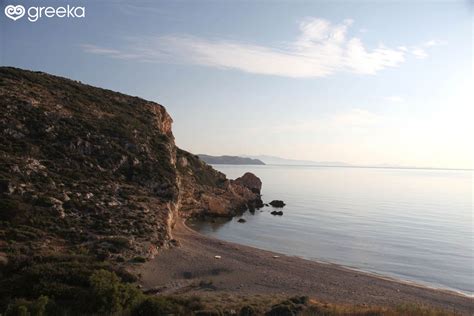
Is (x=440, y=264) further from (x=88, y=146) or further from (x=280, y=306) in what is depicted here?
(x=88, y=146)

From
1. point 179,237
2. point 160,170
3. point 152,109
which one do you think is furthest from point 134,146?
point 152,109

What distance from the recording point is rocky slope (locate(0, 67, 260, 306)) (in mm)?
22611

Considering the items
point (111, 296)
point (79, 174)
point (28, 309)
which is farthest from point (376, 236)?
point (28, 309)

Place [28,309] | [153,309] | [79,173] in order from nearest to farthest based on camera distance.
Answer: [28,309] → [153,309] → [79,173]

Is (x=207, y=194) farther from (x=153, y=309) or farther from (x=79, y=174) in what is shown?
(x=153, y=309)

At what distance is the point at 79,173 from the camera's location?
2994 centimetres

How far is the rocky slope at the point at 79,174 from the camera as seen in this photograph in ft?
74.2

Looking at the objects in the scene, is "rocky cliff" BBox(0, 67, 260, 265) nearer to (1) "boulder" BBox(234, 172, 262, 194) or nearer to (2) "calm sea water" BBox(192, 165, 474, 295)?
(2) "calm sea water" BBox(192, 165, 474, 295)

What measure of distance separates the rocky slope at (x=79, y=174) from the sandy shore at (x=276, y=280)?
2.56 metres

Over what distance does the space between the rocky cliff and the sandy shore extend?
8.37ft

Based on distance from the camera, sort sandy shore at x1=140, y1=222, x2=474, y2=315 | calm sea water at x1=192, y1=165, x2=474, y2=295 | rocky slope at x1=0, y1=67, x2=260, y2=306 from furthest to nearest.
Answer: calm sea water at x1=192, y1=165, x2=474, y2=295, rocky slope at x1=0, y1=67, x2=260, y2=306, sandy shore at x1=140, y1=222, x2=474, y2=315

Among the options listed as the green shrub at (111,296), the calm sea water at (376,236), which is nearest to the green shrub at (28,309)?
the green shrub at (111,296)

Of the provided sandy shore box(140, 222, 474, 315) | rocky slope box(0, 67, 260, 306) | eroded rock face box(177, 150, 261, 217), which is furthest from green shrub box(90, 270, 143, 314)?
eroded rock face box(177, 150, 261, 217)

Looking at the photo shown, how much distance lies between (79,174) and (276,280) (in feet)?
56.0
